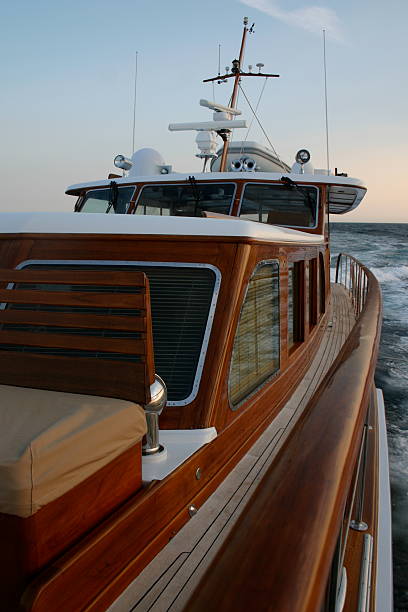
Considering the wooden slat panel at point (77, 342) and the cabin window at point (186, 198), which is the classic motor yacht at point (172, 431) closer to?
the wooden slat panel at point (77, 342)

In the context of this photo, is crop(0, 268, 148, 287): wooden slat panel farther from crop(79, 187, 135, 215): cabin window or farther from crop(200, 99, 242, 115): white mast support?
crop(200, 99, 242, 115): white mast support

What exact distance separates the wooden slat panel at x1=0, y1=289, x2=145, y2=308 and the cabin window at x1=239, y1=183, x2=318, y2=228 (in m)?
3.72

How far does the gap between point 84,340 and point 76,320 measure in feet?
0.26

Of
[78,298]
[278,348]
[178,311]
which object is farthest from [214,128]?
[78,298]

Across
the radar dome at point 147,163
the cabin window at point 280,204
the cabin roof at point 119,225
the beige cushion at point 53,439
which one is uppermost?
the radar dome at point 147,163

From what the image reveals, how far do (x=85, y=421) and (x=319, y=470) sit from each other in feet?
2.48

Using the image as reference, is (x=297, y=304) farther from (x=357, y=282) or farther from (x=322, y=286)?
(x=357, y=282)

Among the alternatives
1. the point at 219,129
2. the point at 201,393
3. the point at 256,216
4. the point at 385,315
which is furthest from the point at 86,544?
the point at 385,315

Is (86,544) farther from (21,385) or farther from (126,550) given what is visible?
(21,385)

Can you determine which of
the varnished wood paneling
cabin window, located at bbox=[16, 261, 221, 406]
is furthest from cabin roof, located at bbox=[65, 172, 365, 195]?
the varnished wood paneling

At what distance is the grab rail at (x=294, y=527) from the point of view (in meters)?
0.59

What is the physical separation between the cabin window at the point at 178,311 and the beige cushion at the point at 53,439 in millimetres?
678

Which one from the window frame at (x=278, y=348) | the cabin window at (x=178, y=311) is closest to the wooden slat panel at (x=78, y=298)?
the cabin window at (x=178, y=311)

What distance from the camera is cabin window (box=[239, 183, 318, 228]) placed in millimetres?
5320
